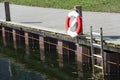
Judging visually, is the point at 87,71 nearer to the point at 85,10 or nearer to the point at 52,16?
the point at 52,16

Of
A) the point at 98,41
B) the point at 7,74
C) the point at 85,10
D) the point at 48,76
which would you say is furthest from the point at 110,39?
the point at 85,10

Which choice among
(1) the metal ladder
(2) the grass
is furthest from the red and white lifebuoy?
(2) the grass

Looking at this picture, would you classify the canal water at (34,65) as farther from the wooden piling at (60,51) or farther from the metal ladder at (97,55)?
the metal ladder at (97,55)

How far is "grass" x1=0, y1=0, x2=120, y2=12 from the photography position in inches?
1043

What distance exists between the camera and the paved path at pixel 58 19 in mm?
19667

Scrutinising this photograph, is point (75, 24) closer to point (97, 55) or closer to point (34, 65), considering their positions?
point (97, 55)

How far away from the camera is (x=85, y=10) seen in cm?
2714

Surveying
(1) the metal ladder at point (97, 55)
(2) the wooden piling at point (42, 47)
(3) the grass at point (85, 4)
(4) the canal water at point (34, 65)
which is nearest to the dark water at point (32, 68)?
(4) the canal water at point (34, 65)

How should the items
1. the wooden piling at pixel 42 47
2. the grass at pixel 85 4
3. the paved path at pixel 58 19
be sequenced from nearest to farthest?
the paved path at pixel 58 19
the wooden piling at pixel 42 47
the grass at pixel 85 4

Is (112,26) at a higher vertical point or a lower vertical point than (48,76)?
higher

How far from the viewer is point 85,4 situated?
94.1ft

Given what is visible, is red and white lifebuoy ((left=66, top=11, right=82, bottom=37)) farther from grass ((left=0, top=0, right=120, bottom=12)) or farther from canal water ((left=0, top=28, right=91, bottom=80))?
grass ((left=0, top=0, right=120, bottom=12))

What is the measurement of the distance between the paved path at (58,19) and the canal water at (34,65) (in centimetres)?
130

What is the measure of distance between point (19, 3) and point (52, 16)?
8.77 meters
